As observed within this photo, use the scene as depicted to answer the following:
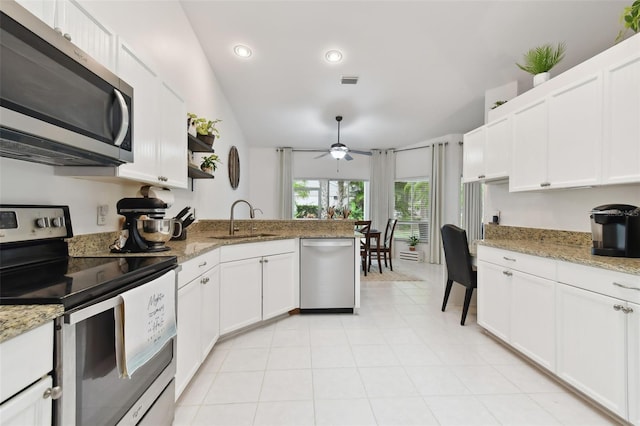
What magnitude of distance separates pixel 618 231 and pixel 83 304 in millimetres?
2639

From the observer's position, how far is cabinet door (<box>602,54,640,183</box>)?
1.60 meters

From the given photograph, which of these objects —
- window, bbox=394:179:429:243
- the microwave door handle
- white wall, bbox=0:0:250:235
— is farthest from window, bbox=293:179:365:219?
the microwave door handle

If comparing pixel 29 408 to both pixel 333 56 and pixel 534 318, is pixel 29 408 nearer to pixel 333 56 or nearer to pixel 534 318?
pixel 534 318

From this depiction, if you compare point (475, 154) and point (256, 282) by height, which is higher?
point (475, 154)

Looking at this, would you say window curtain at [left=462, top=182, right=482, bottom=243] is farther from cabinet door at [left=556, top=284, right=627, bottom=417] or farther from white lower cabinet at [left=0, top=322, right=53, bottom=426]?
white lower cabinet at [left=0, top=322, right=53, bottom=426]

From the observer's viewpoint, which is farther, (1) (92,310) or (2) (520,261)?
(2) (520,261)

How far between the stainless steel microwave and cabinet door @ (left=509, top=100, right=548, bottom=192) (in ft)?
9.37

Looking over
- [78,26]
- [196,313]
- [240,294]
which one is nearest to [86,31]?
[78,26]

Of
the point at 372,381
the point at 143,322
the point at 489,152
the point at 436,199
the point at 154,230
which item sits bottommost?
the point at 372,381

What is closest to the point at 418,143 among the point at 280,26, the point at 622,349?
the point at 280,26

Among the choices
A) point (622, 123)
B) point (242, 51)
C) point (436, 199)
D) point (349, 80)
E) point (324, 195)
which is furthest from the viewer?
point (324, 195)

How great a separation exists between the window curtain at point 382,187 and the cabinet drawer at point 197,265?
5138 mm

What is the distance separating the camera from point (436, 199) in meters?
6.01

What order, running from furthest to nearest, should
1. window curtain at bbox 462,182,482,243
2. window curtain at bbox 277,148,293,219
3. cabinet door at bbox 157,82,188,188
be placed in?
window curtain at bbox 277,148,293,219, window curtain at bbox 462,182,482,243, cabinet door at bbox 157,82,188,188
